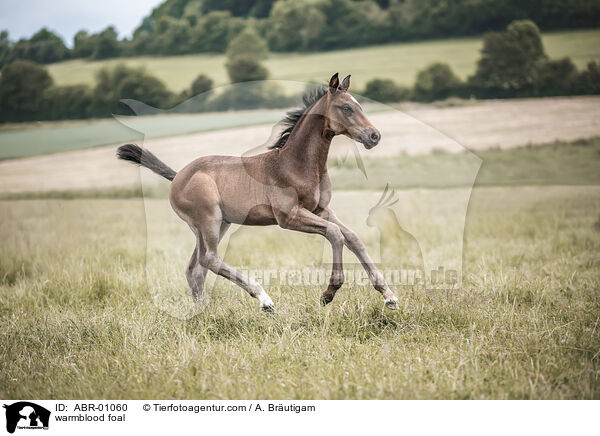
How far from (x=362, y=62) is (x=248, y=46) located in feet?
11.4

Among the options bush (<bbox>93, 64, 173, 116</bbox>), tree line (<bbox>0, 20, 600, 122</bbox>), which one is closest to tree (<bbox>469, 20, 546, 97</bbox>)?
tree line (<bbox>0, 20, 600, 122</bbox>)

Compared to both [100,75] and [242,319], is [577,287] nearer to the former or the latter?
[242,319]

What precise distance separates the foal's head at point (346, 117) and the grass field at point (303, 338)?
116cm

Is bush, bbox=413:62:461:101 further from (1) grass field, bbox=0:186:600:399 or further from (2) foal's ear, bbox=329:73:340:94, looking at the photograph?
(2) foal's ear, bbox=329:73:340:94

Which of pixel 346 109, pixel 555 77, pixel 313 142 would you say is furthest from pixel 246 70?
pixel 555 77

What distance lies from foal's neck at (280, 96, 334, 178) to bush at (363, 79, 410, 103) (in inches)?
396

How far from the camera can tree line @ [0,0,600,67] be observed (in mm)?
11969

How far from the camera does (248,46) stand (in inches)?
510

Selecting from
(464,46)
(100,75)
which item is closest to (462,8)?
(464,46)

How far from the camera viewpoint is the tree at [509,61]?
12.0 metres

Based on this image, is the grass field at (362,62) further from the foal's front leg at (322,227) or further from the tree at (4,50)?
the foal's front leg at (322,227)

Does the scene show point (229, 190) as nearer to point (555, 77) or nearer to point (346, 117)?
point (346, 117)
